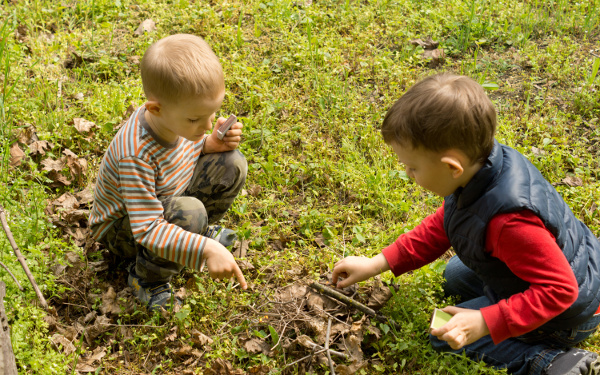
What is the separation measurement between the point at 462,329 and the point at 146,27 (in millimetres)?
4084

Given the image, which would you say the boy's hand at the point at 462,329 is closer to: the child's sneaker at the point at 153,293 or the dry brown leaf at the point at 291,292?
the dry brown leaf at the point at 291,292

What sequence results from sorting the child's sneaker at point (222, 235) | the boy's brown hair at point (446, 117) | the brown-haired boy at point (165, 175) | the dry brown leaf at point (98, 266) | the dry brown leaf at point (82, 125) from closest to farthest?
the boy's brown hair at point (446, 117)
the brown-haired boy at point (165, 175)
the dry brown leaf at point (98, 266)
the child's sneaker at point (222, 235)
the dry brown leaf at point (82, 125)

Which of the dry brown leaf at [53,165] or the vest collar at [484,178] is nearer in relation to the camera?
the vest collar at [484,178]

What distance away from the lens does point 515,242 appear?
2.10 m

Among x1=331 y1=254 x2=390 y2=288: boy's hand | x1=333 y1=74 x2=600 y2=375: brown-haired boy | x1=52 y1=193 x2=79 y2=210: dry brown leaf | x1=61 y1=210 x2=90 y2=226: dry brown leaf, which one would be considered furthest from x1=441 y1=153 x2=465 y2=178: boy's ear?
x1=52 y1=193 x2=79 y2=210: dry brown leaf

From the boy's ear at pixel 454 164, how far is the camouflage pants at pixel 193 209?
1276mm

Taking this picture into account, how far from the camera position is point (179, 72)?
7.79ft

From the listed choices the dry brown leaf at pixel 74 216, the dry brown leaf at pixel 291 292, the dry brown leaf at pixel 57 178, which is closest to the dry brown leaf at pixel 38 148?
the dry brown leaf at pixel 57 178

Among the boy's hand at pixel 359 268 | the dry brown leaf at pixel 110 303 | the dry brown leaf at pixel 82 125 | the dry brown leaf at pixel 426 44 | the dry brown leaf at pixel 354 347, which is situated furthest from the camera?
the dry brown leaf at pixel 426 44

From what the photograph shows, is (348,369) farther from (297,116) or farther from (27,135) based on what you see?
(27,135)

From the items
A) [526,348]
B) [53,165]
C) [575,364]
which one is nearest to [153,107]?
[53,165]

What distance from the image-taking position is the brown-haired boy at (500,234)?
2.09 meters

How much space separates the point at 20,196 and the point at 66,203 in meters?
0.27

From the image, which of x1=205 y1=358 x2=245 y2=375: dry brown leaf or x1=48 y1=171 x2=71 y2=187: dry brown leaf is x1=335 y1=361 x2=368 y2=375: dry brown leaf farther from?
x1=48 y1=171 x2=71 y2=187: dry brown leaf
